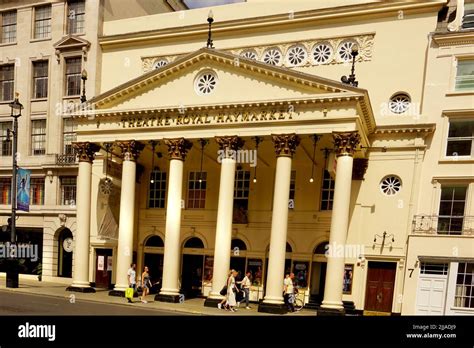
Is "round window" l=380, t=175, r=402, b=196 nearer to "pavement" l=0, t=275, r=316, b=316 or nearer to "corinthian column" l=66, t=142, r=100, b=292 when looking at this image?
"pavement" l=0, t=275, r=316, b=316

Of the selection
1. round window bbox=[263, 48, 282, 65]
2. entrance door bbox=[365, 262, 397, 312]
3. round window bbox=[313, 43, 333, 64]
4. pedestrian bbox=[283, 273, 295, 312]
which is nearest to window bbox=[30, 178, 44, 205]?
round window bbox=[263, 48, 282, 65]

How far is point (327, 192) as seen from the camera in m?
20.1

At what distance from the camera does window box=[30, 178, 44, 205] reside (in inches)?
976

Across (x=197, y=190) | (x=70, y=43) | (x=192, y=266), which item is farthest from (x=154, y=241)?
(x=70, y=43)

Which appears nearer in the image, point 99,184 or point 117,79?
point 99,184

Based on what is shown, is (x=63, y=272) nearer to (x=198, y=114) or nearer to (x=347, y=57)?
(x=198, y=114)

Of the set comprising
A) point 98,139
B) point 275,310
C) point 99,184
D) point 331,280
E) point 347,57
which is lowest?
point 275,310

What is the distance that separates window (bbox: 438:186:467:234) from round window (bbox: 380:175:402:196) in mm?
1996
